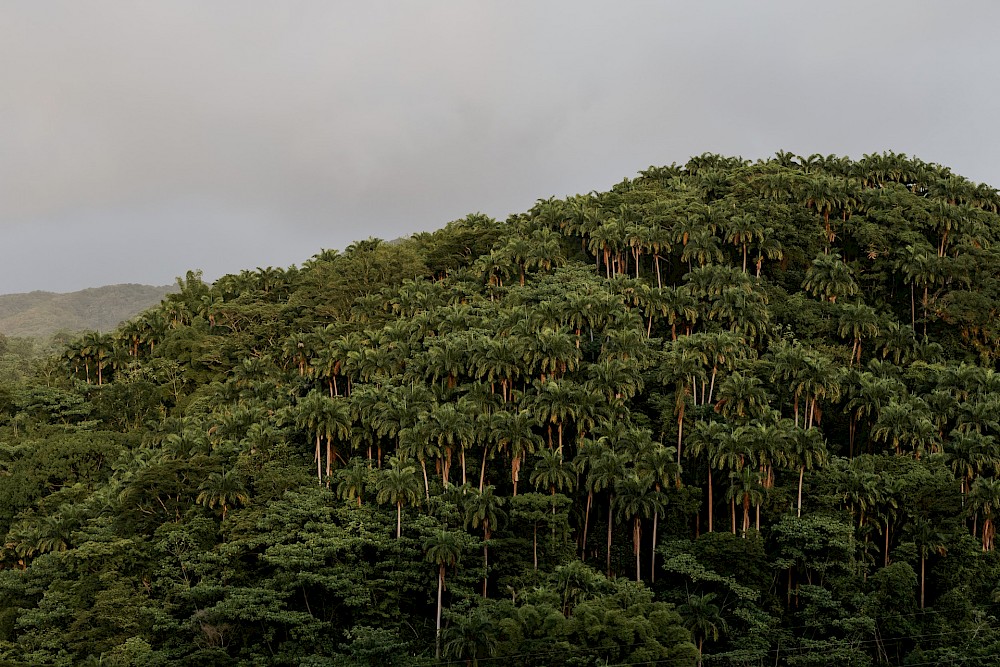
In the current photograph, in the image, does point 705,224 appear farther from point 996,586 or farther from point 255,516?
point 255,516

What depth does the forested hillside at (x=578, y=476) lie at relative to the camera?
59375 millimetres

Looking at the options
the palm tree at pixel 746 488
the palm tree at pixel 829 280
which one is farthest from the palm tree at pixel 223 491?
the palm tree at pixel 829 280

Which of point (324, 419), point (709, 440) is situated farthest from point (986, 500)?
point (324, 419)

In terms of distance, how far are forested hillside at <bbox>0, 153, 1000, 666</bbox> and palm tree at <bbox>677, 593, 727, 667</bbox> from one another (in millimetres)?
212

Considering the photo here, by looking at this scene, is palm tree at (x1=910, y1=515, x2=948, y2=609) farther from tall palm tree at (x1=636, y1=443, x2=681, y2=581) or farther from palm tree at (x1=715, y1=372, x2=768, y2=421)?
tall palm tree at (x1=636, y1=443, x2=681, y2=581)

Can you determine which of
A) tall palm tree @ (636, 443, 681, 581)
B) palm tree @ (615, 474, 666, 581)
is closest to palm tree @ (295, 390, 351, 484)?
palm tree @ (615, 474, 666, 581)

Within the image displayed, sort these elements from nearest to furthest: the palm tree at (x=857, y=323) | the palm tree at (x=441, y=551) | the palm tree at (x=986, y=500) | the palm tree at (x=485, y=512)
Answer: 1. the palm tree at (x=441, y=551)
2. the palm tree at (x=485, y=512)
3. the palm tree at (x=986, y=500)
4. the palm tree at (x=857, y=323)

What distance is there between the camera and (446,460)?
227 feet

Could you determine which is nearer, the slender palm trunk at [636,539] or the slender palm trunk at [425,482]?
the slender palm trunk at [636,539]

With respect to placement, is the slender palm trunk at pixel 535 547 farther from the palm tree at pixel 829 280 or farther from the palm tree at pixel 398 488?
the palm tree at pixel 829 280

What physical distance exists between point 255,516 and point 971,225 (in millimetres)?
78257

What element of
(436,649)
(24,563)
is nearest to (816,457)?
(436,649)

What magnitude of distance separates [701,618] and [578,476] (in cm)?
1510

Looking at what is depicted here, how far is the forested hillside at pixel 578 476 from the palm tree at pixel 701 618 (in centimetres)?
21
